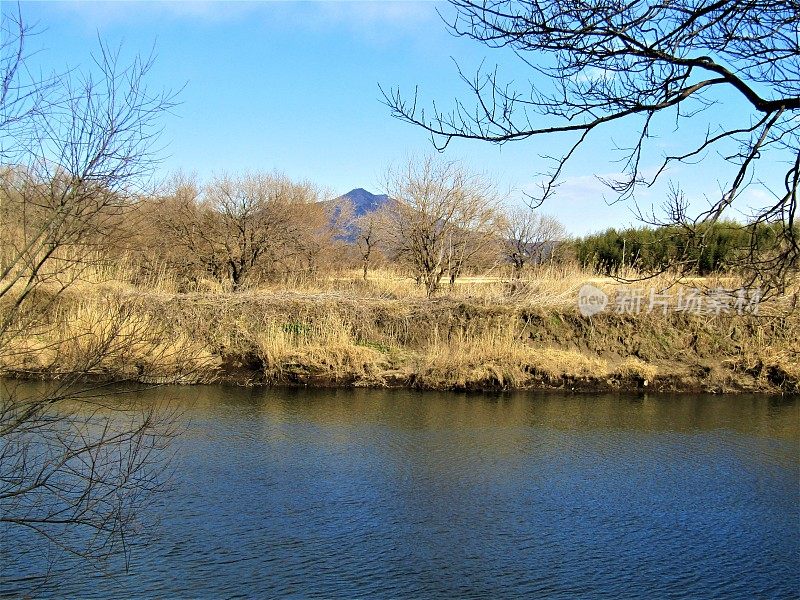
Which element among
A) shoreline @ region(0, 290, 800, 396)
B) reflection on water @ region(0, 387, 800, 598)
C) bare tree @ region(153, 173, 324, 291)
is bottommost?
reflection on water @ region(0, 387, 800, 598)

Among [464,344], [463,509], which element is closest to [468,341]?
[464,344]

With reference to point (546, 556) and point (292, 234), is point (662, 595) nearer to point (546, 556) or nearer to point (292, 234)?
point (546, 556)

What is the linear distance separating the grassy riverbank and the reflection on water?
2205 millimetres

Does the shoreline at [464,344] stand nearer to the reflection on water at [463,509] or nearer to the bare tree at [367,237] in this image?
the reflection on water at [463,509]

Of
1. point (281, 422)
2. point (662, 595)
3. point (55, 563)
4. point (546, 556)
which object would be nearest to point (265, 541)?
point (55, 563)

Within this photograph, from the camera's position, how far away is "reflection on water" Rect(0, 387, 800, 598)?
541cm

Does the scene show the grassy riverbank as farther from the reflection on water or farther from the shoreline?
the reflection on water

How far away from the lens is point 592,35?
2822 millimetres

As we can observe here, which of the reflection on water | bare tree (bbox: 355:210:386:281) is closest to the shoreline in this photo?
the reflection on water

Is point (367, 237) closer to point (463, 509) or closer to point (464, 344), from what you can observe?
point (464, 344)

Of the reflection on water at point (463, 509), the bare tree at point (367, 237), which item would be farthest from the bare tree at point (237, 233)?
the reflection on water at point (463, 509)

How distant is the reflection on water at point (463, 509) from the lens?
17.7ft

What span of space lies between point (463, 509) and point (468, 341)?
7.02m

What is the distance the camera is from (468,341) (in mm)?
13789
